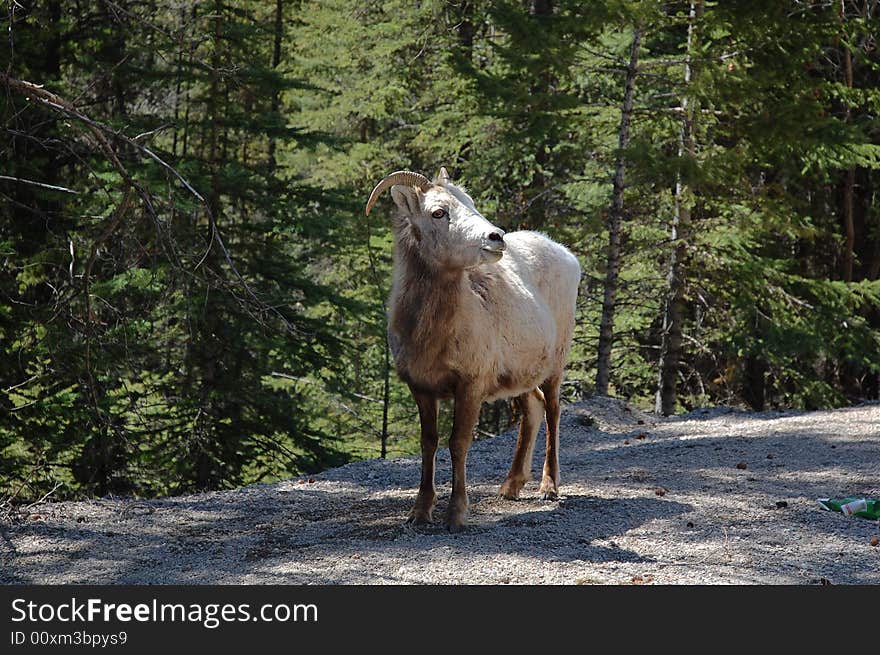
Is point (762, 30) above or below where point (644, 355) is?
Result: above

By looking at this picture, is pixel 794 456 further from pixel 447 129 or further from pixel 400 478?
pixel 447 129

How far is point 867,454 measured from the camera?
32.3 feet

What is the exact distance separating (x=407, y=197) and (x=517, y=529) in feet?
8.26

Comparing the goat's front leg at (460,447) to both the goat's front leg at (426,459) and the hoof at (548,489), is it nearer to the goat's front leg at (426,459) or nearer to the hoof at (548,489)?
the goat's front leg at (426,459)

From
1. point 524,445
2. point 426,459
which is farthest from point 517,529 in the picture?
point 524,445

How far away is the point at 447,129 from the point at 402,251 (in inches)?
441

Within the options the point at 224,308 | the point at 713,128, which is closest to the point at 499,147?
the point at 713,128

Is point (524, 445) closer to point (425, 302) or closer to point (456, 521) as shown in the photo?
point (456, 521)

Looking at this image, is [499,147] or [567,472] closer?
[567,472]

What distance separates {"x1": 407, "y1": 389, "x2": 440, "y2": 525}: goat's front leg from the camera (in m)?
7.52

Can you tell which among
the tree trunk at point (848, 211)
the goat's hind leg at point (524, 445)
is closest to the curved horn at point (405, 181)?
the goat's hind leg at point (524, 445)

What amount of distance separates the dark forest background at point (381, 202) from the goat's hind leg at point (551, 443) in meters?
3.33

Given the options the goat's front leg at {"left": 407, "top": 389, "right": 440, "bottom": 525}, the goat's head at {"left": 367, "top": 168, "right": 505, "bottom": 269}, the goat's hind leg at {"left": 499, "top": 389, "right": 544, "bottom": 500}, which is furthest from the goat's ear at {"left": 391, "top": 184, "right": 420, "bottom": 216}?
the goat's hind leg at {"left": 499, "top": 389, "right": 544, "bottom": 500}

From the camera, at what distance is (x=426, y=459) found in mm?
7637
